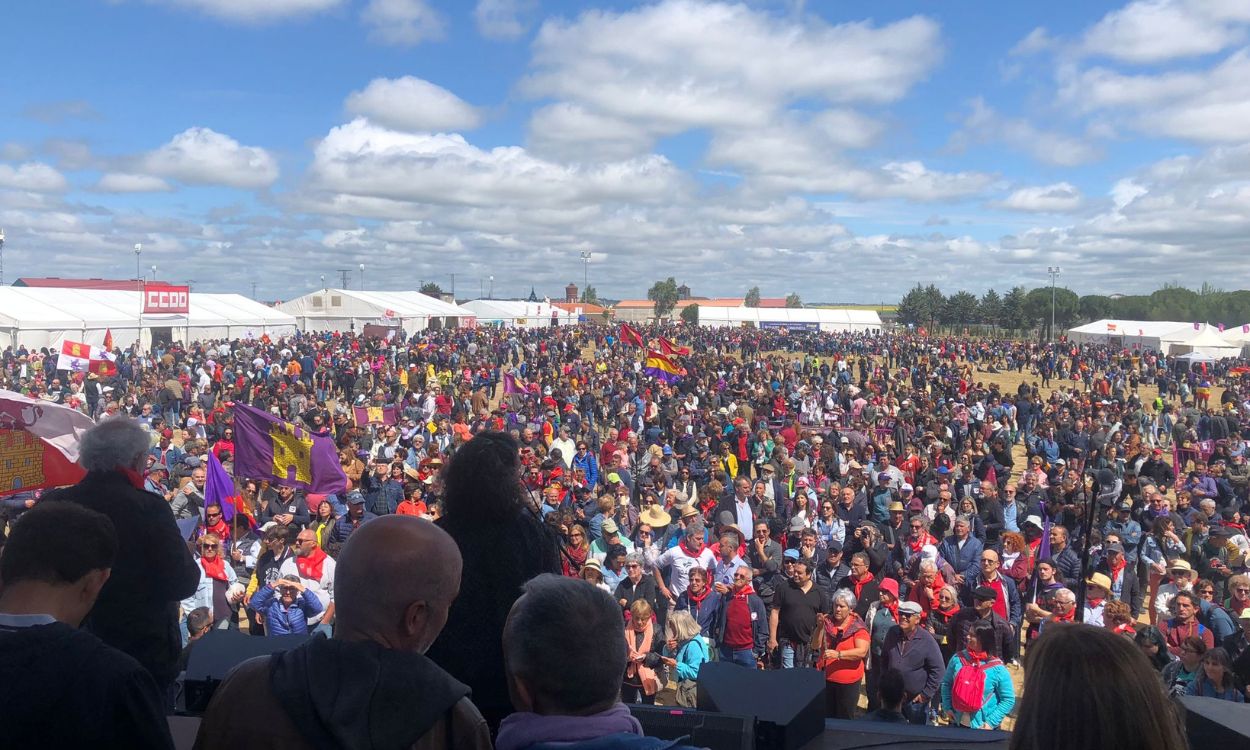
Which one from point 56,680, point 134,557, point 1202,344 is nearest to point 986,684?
point 134,557

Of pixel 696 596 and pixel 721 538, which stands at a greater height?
pixel 721 538

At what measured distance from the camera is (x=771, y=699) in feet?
7.92

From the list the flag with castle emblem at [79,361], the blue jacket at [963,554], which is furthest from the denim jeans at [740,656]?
the flag with castle emblem at [79,361]

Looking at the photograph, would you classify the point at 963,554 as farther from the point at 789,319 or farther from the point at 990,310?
the point at 990,310

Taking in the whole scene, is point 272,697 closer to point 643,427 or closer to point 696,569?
point 696,569

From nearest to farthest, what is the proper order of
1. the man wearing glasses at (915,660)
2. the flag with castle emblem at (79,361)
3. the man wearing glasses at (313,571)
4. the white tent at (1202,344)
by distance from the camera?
the man wearing glasses at (915,660) → the man wearing glasses at (313,571) → the flag with castle emblem at (79,361) → the white tent at (1202,344)

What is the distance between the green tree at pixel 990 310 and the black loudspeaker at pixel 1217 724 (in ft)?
269

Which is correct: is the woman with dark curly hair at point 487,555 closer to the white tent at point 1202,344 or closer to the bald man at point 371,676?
the bald man at point 371,676

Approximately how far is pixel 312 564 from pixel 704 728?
501 cm

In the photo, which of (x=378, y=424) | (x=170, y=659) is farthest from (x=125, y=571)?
(x=378, y=424)

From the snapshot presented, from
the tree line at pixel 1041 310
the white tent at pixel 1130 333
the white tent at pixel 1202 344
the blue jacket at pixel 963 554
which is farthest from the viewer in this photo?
the tree line at pixel 1041 310

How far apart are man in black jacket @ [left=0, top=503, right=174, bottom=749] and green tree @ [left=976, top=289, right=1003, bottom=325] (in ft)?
273

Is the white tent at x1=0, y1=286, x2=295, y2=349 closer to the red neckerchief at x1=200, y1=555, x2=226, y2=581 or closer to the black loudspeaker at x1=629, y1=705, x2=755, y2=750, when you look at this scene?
the red neckerchief at x1=200, y1=555, x2=226, y2=581

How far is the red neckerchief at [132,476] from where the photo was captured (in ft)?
9.18
